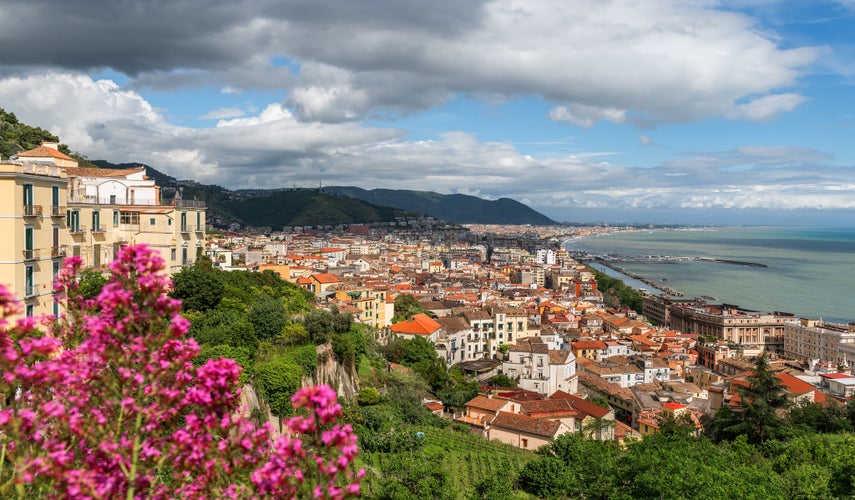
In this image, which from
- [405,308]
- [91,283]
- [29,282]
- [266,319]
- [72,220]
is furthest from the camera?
[405,308]

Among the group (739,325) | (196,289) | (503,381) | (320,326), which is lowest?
(739,325)

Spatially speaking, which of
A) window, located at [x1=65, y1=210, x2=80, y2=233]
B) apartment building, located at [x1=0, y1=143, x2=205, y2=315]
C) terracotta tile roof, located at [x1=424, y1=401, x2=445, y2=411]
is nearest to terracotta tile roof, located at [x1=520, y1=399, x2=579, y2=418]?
terracotta tile roof, located at [x1=424, y1=401, x2=445, y2=411]

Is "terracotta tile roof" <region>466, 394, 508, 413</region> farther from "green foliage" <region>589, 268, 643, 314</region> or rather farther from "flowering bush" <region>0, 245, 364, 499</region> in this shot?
"green foliage" <region>589, 268, 643, 314</region>

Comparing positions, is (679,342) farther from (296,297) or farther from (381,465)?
(381,465)

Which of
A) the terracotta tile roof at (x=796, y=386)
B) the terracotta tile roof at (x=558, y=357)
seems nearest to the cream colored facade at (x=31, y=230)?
the terracotta tile roof at (x=558, y=357)

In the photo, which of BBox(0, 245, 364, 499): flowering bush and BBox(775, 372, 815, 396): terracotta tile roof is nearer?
BBox(0, 245, 364, 499): flowering bush

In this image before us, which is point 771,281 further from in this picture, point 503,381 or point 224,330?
point 224,330

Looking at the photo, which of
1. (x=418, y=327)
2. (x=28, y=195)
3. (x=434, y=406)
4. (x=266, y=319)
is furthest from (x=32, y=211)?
(x=418, y=327)
